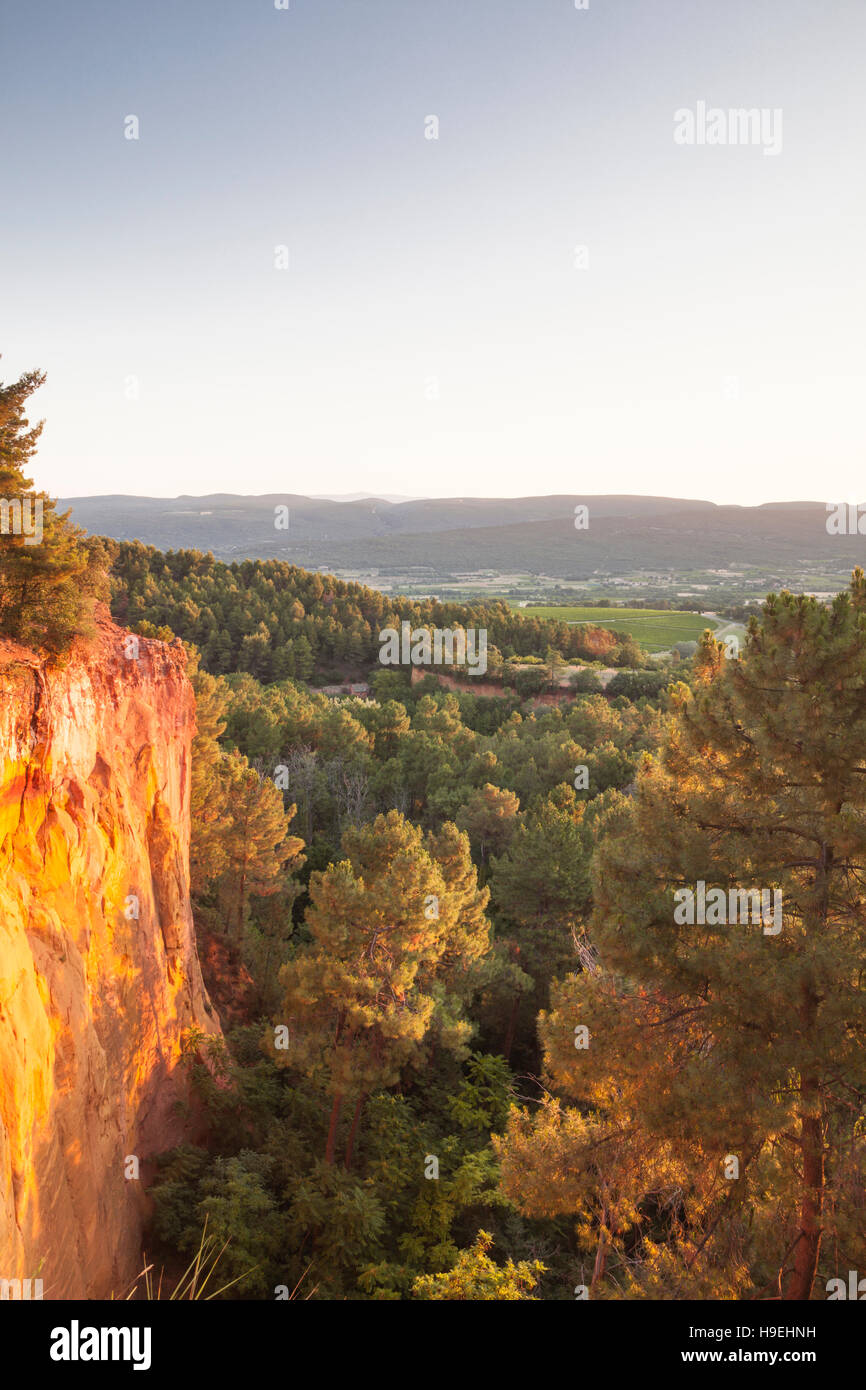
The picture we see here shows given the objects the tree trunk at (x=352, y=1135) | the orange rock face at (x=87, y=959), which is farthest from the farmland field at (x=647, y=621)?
the orange rock face at (x=87, y=959)

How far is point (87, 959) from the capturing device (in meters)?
11.6

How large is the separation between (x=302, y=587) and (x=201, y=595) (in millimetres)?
13674

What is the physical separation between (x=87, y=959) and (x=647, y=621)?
97376 mm

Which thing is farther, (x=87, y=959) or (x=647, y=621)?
(x=647, y=621)

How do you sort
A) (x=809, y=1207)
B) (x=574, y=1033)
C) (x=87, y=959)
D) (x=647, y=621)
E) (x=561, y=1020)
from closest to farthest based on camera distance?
(x=809, y=1207)
(x=574, y=1033)
(x=561, y=1020)
(x=87, y=959)
(x=647, y=621)

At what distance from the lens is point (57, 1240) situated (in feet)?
30.7

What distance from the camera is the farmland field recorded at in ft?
283

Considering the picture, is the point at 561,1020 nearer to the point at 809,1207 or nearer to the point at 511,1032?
the point at 809,1207

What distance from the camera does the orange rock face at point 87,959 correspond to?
8.89 m

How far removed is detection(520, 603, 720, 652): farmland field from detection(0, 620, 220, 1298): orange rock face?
7017cm

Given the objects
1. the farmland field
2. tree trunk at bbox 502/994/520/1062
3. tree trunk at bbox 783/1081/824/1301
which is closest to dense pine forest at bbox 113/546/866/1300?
tree trunk at bbox 783/1081/824/1301

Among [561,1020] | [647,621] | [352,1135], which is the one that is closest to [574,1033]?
[561,1020]

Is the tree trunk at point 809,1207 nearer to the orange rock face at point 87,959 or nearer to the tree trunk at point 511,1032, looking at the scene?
the orange rock face at point 87,959

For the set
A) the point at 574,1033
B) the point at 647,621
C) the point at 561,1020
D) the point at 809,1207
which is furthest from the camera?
the point at 647,621
